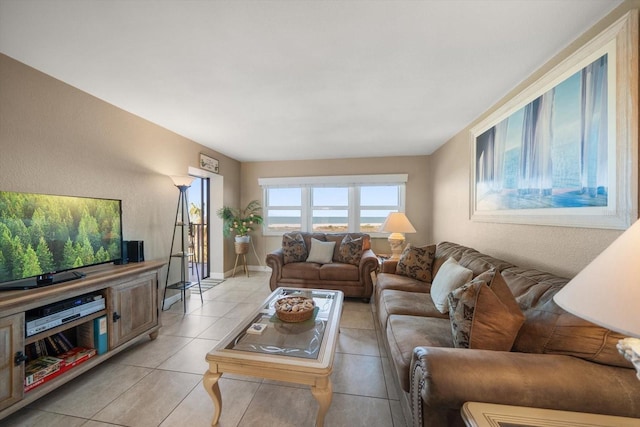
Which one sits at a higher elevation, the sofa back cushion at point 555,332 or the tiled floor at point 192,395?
the sofa back cushion at point 555,332

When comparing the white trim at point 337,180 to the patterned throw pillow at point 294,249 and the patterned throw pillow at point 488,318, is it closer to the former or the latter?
the patterned throw pillow at point 294,249

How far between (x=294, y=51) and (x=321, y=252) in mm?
2806

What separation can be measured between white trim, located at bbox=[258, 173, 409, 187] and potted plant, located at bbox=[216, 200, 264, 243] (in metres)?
0.58

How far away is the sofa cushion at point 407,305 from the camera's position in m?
1.89

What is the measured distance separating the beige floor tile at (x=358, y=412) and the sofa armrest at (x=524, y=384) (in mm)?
514

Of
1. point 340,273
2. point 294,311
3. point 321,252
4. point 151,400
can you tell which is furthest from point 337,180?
point 151,400

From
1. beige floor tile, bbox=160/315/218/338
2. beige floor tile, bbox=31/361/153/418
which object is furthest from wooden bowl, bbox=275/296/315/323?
beige floor tile, bbox=160/315/218/338

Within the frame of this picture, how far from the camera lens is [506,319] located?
114cm

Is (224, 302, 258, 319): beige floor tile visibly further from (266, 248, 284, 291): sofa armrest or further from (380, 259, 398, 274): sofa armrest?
(380, 259, 398, 274): sofa armrest

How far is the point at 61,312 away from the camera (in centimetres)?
160

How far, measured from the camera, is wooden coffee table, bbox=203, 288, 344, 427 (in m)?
1.22

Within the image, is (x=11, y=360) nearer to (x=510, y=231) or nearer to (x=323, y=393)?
(x=323, y=393)

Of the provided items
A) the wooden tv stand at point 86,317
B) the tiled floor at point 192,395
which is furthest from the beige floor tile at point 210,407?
the wooden tv stand at point 86,317

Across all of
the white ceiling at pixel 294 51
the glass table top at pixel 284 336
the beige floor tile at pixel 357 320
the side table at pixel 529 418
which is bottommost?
the beige floor tile at pixel 357 320
